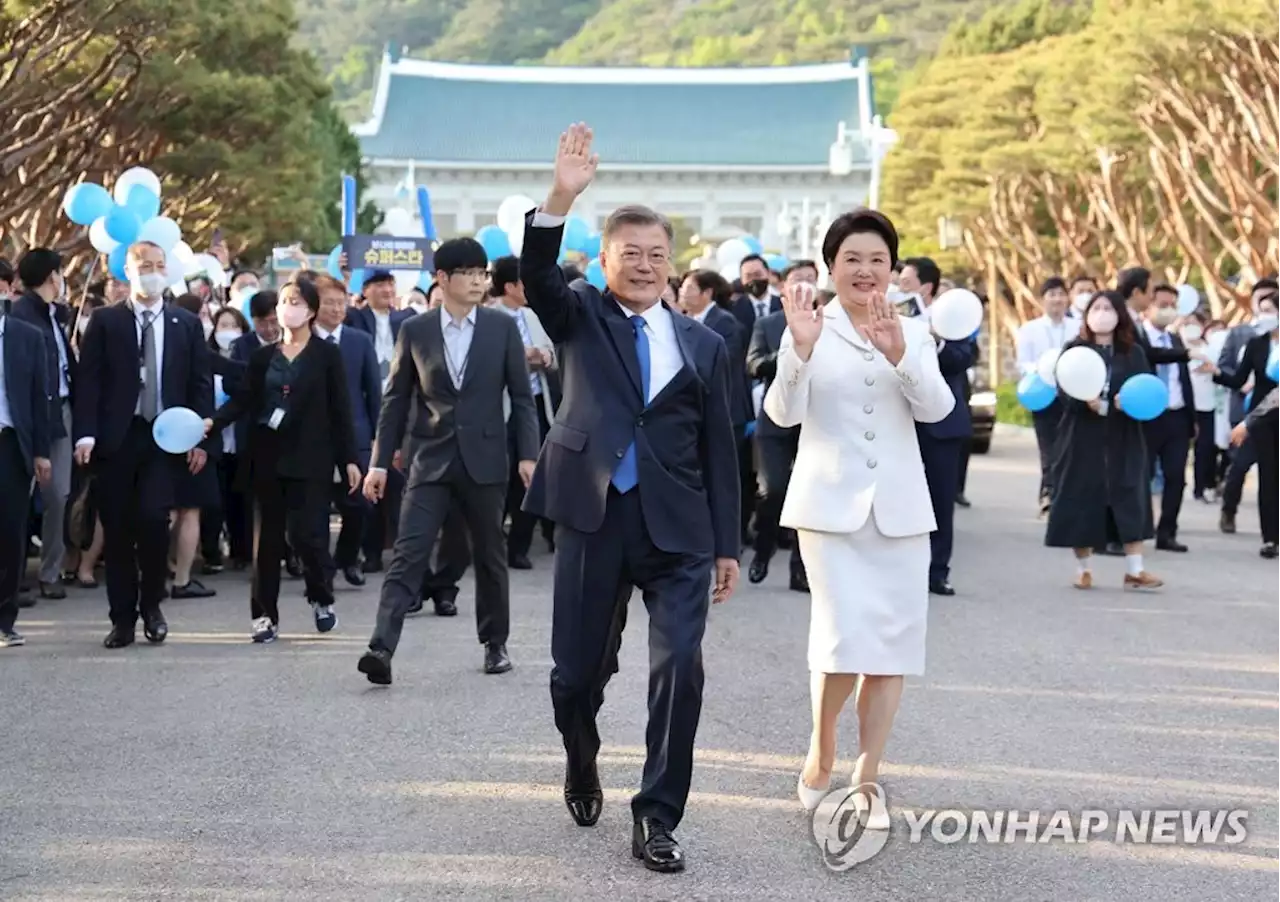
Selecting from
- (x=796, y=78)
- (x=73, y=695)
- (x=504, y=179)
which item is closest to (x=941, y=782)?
(x=73, y=695)

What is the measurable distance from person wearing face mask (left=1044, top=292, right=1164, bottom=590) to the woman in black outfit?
445 cm

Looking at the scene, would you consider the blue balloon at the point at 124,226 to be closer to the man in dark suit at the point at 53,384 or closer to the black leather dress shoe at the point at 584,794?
the man in dark suit at the point at 53,384

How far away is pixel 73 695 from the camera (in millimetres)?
7898

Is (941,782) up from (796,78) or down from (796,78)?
down

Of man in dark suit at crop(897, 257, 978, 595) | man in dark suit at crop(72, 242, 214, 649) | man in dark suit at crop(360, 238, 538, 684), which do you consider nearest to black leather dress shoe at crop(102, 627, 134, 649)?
man in dark suit at crop(72, 242, 214, 649)

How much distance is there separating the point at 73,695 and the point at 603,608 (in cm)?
327

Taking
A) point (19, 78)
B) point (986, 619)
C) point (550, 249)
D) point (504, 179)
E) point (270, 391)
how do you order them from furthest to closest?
1. point (504, 179)
2. point (19, 78)
3. point (986, 619)
4. point (270, 391)
5. point (550, 249)

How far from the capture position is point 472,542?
8320 millimetres

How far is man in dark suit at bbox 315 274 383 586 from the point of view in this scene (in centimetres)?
1143

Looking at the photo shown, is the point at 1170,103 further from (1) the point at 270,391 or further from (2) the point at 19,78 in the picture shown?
(1) the point at 270,391

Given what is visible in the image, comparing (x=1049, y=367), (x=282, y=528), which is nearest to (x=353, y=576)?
(x=282, y=528)

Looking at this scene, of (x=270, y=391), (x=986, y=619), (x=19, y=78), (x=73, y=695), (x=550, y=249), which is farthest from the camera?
(x=19, y=78)

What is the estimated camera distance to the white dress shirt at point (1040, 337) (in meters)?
15.2

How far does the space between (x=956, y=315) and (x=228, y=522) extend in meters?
5.32
